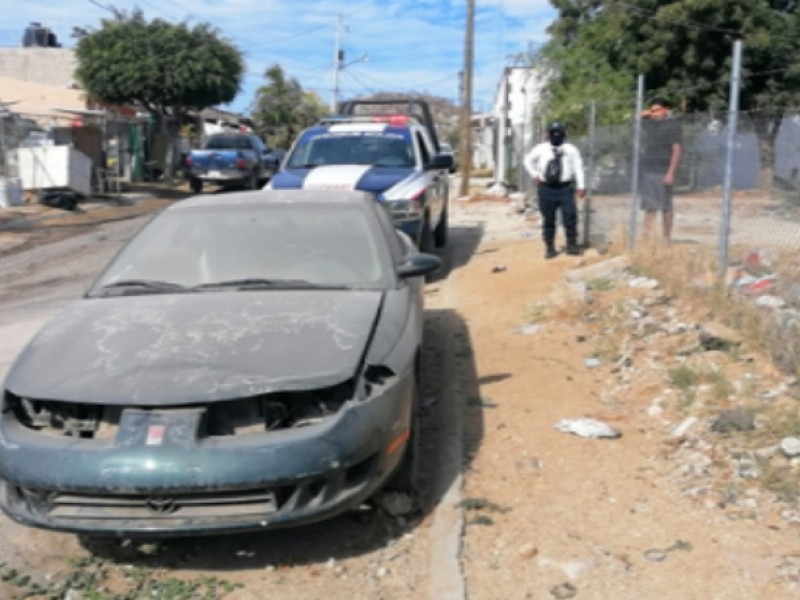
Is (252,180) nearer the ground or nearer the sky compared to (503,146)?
nearer the ground

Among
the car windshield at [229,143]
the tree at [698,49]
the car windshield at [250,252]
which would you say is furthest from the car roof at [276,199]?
the car windshield at [229,143]

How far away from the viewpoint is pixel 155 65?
3203 centimetres

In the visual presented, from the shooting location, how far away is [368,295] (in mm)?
4809

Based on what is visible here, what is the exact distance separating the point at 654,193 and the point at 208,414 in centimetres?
742

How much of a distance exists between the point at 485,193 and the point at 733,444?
2208 centimetres

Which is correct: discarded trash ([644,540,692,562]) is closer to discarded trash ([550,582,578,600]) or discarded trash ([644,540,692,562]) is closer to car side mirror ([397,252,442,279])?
discarded trash ([550,582,578,600])

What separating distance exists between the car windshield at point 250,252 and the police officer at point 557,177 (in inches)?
212

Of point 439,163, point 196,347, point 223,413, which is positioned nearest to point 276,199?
point 196,347

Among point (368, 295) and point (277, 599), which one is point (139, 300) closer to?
point (368, 295)

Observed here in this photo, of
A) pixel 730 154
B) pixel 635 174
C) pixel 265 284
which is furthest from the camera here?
pixel 635 174

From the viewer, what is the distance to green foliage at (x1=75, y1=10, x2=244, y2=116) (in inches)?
1268

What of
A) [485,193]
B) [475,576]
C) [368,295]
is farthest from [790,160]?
[485,193]

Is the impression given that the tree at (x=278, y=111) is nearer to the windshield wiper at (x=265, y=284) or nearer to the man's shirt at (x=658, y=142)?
the man's shirt at (x=658, y=142)

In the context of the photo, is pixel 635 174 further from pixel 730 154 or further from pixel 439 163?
pixel 730 154
